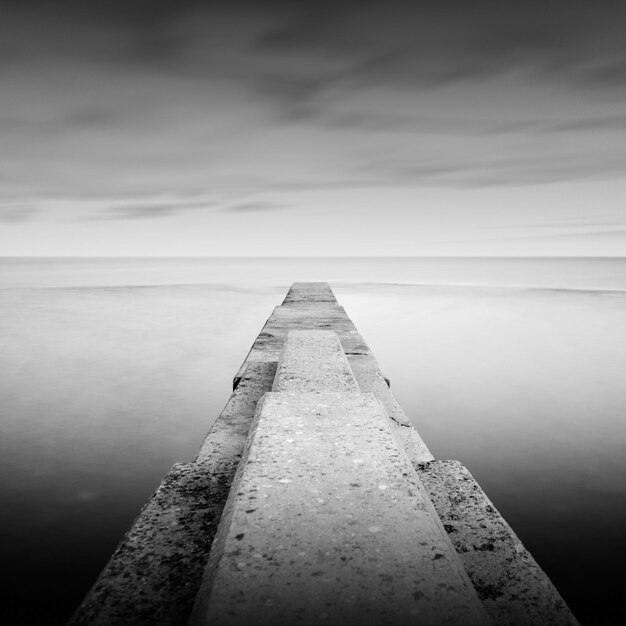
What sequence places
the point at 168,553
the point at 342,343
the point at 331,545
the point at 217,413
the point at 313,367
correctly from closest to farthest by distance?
the point at 331,545 → the point at 168,553 → the point at 313,367 → the point at 217,413 → the point at 342,343

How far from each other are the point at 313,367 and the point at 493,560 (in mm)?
1780

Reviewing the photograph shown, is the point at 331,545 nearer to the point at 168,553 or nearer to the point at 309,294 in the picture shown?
the point at 168,553

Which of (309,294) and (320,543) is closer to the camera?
(320,543)

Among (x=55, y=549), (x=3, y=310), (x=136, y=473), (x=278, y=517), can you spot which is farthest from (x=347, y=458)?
(x=3, y=310)

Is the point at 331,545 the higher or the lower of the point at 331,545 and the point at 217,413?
the higher

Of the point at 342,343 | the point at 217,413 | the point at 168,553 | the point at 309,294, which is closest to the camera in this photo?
the point at 168,553

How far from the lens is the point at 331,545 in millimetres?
1378

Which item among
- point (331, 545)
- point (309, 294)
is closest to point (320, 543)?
point (331, 545)

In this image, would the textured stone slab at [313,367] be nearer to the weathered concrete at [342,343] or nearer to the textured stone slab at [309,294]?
the weathered concrete at [342,343]

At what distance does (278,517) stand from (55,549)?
181cm

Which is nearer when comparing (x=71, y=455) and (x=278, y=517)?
(x=278, y=517)

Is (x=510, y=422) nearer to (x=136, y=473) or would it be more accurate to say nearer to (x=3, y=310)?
(x=136, y=473)

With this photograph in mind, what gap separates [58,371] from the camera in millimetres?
6383

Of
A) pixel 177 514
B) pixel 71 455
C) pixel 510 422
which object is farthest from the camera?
pixel 510 422
